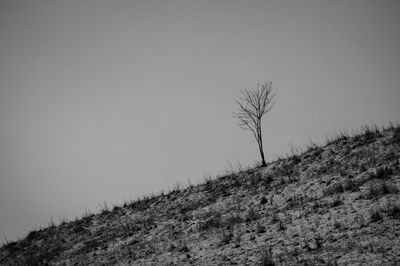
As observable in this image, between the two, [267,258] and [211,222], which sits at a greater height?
[211,222]

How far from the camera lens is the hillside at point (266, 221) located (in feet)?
20.7

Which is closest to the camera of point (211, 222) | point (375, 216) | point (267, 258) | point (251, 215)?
point (267, 258)

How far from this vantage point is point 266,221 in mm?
8594

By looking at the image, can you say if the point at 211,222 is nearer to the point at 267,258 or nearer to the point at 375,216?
the point at 267,258

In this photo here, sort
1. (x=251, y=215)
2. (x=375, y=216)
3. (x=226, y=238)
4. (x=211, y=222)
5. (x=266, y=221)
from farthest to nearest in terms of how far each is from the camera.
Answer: (x=211, y=222) < (x=251, y=215) < (x=266, y=221) < (x=226, y=238) < (x=375, y=216)

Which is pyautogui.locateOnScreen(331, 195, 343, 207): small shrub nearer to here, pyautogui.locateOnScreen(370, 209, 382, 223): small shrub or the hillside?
the hillside

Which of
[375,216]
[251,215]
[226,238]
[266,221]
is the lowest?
[375,216]

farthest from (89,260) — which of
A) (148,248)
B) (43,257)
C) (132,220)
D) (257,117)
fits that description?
(257,117)

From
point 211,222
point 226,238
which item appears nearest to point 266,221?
point 226,238

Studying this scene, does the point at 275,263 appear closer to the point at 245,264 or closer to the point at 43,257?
the point at 245,264

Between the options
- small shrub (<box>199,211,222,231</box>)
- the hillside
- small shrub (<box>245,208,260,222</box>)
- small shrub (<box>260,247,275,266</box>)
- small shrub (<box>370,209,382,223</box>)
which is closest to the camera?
small shrub (<box>260,247,275,266</box>)

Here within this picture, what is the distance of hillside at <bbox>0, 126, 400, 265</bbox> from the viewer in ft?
20.7

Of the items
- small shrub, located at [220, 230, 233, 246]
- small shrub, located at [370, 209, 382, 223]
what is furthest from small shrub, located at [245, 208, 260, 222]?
small shrub, located at [370, 209, 382, 223]

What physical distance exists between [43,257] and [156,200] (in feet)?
19.1
